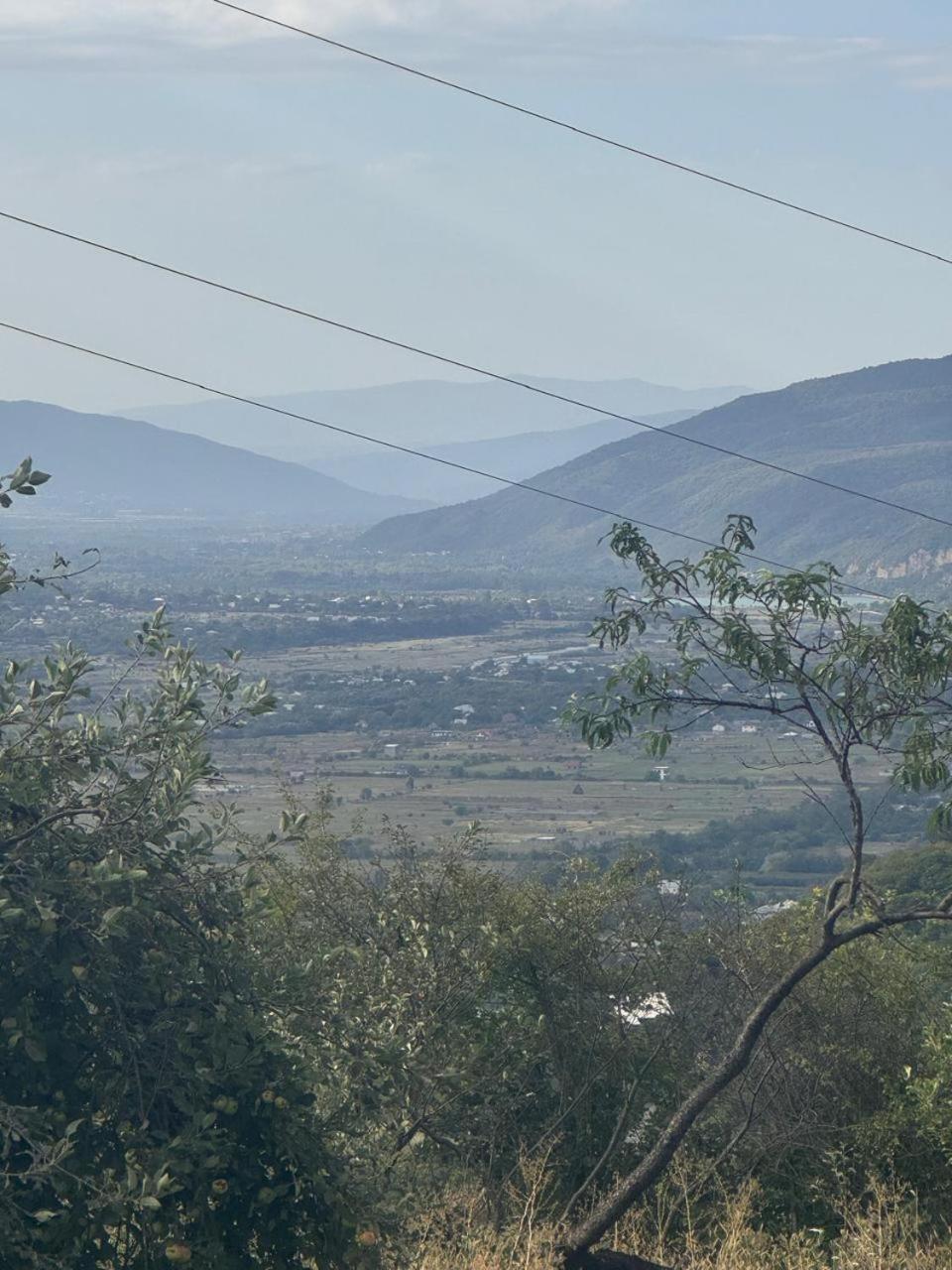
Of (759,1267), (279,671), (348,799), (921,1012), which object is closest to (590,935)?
(921,1012)

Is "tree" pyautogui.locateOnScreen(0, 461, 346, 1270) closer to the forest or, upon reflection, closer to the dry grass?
the forest

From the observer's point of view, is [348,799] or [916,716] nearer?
[916,716]

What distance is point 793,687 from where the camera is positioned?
712 cm

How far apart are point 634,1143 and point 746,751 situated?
54.4m

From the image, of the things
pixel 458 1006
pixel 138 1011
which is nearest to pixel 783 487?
pixel 458 1006

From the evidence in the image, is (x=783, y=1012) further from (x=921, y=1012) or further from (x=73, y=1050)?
(x=73, y=1050)

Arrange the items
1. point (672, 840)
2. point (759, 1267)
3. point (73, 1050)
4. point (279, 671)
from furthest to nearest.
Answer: point (279, 671) < point (672, 840) < point (759, 1267) < point (73, 1050)

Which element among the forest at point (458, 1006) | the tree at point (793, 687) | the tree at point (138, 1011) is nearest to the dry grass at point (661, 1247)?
the forest at point (458, 1006)

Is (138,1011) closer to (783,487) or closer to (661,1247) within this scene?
(661,1247)

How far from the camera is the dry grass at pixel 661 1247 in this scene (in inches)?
243

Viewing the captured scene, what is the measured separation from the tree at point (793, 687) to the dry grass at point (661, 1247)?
1.17 feet

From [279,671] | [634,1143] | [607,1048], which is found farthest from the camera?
[279,671]

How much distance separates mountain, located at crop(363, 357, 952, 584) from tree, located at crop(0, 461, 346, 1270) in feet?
300

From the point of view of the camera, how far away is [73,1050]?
4355 mm
